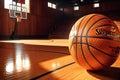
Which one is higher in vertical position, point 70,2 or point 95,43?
point 70,2

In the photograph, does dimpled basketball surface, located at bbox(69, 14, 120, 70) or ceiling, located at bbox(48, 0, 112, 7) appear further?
ceiling, located at bbox(48, 0, 112, 7)

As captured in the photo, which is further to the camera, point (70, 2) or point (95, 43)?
point (70, 2)

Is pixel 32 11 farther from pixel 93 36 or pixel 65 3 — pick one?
pixel 93 36

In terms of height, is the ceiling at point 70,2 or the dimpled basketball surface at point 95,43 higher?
the ceiling at point 70,2

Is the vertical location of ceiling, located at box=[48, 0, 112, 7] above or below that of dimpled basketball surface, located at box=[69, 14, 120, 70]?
above

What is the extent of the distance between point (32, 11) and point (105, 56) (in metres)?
9.72

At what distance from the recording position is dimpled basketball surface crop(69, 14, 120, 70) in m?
1.21

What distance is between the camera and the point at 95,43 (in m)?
1.21

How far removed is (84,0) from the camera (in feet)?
45.3

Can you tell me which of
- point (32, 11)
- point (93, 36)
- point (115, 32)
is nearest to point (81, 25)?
point (93, 36)

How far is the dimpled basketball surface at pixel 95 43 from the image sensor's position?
3.98 ft

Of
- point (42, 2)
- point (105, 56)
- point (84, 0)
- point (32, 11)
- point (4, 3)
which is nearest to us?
point (105, 56)

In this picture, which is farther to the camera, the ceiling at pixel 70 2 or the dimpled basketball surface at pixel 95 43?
the ceiling at pixel 70 2

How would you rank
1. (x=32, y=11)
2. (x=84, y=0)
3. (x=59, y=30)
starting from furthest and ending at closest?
(x=84, y=0)
(x=59, y=30)
(x=32, y=11)
